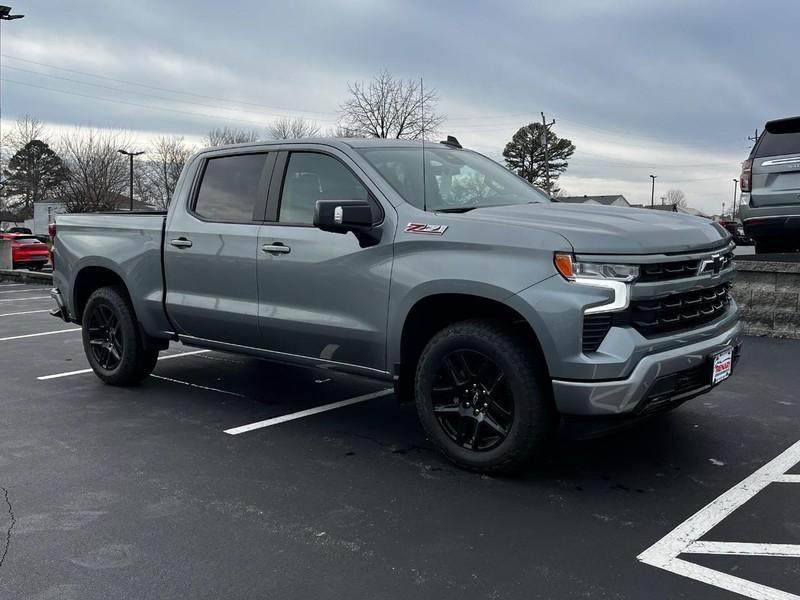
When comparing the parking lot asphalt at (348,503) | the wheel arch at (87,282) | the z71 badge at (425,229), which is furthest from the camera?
the wheel arch at (87,282)

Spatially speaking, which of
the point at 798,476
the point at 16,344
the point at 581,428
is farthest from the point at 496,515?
the point at 16,344

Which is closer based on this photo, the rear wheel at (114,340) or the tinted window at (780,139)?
the rear wheel at (114,340)

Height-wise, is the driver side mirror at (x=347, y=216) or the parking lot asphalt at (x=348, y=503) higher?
the driver side mirror at (x=347, y=216)

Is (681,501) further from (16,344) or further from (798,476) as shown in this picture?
(16,344)

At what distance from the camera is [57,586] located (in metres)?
2.91

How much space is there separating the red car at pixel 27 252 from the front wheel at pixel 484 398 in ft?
81.0

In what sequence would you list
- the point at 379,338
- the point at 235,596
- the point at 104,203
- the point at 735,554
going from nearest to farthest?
the point at 235,596 < the point at 735,554 < the point at 379,338 < the point at 104,203

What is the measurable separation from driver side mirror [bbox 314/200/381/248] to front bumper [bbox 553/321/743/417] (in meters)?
1.42

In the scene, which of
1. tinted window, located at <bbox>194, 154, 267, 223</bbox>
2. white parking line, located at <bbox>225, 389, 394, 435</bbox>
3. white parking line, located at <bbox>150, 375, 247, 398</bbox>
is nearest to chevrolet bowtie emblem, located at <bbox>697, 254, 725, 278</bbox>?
white parking line, located at <bbox>225, 389, 394, 435</bbox>

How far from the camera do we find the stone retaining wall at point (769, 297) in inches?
318

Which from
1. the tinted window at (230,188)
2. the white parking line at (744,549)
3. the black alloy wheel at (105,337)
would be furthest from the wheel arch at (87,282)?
the white parking line at (744,549)

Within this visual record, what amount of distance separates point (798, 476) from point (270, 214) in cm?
359

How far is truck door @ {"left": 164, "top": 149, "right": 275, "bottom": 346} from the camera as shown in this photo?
5.16 m

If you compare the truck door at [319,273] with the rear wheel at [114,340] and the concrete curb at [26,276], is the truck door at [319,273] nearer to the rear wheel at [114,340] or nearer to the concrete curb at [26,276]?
the rear wheel at [114,340]
